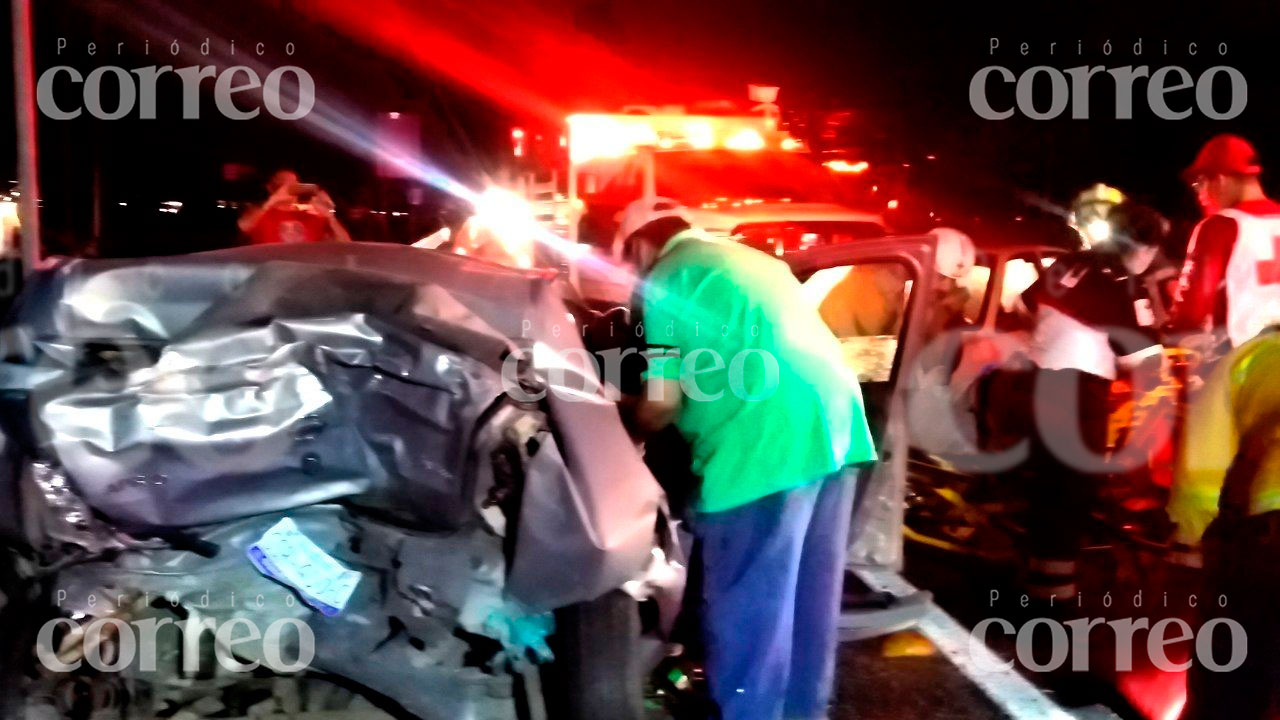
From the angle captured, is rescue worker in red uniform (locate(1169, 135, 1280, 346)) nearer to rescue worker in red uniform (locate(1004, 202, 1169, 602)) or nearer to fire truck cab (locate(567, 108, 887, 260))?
rescue worker in red uniform (locate(1004, 202, 1169, 602))

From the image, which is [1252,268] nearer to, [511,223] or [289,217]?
[289,217]

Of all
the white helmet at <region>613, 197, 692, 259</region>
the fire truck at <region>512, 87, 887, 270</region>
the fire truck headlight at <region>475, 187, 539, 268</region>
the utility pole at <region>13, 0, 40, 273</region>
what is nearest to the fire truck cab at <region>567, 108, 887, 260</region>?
the fire truck at <region>512, 87, 887, 270</region>

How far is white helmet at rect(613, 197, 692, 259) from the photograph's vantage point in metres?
4.03

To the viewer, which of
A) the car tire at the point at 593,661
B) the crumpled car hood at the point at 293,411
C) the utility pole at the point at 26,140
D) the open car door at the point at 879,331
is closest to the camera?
the crumpled car hood at the point at 293,411

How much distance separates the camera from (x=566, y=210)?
10.7 metres

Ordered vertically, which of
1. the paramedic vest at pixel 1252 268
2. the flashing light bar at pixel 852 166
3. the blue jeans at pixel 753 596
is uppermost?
the flashing light bar at pixel 852 166

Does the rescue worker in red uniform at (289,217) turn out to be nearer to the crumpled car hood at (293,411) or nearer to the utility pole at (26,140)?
the utility pole at (26,140)

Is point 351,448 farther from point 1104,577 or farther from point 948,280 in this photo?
point 1104,577

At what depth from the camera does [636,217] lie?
423 cm

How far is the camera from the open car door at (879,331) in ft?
14.1

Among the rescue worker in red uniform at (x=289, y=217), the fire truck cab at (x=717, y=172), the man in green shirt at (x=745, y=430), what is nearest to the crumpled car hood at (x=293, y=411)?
the man in green shirt at (x=745, y=430)

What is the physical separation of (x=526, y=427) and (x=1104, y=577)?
412cm

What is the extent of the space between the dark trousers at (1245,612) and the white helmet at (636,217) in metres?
2.01

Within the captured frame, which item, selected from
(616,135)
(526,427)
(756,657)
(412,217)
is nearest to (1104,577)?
(756,657)
